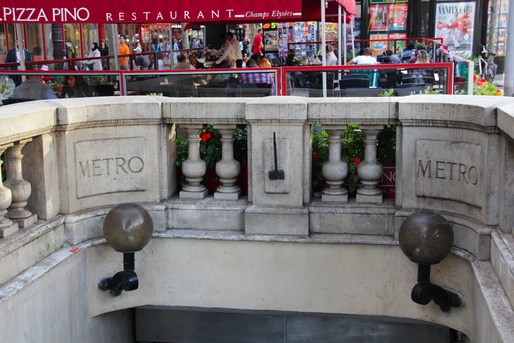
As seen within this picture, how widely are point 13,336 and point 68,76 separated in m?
7.03

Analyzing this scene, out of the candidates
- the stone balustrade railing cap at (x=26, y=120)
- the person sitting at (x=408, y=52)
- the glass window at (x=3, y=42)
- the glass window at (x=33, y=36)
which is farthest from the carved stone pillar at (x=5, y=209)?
the glass window at (x=33, y=36)

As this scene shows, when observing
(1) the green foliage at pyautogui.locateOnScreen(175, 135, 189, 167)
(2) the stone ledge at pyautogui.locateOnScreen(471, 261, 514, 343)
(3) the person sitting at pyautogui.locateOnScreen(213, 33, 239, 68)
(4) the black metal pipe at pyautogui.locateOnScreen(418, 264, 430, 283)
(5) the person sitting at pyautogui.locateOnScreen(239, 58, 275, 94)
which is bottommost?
(4) the black metal pipe at pyautogui.locateOnScreen(418, 264, 430, 283)

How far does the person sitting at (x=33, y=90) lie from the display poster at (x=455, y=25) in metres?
19.0

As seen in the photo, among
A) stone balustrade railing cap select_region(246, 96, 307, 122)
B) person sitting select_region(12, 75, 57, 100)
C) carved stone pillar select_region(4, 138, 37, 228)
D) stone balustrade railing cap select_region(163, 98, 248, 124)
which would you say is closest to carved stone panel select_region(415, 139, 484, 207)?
stone balustrade railing cap select_region(246, 96, 307, 122)

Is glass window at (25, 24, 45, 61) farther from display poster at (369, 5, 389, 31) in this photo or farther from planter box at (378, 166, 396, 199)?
planter box at (378, 166, 396, 199)

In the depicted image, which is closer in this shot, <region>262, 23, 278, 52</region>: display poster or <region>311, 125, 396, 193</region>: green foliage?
<region>311, 125, 396, 193</region>: green foliage

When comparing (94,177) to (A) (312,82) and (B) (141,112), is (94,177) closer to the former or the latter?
(B) (141,112)

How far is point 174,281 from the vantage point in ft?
19.3

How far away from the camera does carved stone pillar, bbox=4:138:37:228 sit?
506 cm

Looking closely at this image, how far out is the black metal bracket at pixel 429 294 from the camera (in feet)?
16.7

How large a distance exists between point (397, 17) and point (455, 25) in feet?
8.76

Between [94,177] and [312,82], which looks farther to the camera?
[312,82]

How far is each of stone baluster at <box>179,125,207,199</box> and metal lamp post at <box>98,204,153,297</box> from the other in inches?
21.8

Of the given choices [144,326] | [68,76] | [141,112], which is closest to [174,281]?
[144,326]
